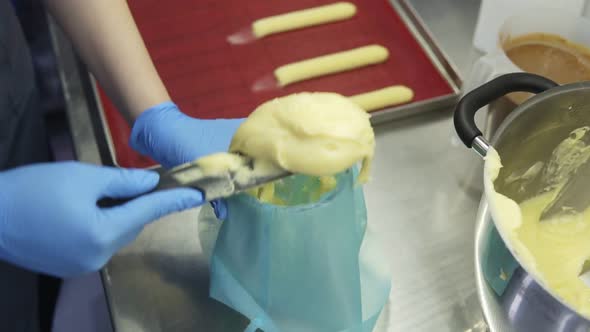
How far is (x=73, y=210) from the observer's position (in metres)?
0.43

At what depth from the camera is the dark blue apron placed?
2.35 feet

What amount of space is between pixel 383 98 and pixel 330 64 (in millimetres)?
105

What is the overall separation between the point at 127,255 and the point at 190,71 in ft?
1.04

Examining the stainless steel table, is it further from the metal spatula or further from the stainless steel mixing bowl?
the metal spatula

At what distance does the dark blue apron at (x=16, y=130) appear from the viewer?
0.72m

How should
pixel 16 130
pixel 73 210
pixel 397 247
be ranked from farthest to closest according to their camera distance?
pixel 16 130 < pixel 397 247 < pixel 73 210

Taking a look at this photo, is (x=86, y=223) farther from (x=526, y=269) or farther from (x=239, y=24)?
(x=239, y=24)

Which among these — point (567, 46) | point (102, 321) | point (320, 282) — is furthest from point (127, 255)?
point (567, 46)

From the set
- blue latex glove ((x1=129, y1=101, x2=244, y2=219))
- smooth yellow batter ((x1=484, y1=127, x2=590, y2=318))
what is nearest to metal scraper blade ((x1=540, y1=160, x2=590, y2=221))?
smooth yellow batter ((x1=484, y1=127, x2=590, y2=318))

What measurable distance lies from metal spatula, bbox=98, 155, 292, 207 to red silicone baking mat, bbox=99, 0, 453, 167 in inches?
11.9

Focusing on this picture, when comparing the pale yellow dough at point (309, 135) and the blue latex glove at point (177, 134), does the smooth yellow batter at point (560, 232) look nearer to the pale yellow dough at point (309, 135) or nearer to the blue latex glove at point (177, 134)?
the pale yellow dough at point (309, 135)

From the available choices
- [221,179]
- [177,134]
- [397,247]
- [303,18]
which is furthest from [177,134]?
[303,18]

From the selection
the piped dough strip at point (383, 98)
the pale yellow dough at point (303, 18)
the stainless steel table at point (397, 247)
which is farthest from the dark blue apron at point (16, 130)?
the piped dough strip at point (383, 98)

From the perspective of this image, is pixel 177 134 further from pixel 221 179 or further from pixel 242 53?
pixel 242 53
